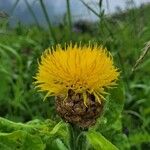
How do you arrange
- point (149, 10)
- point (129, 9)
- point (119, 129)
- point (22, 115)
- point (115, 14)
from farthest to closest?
point (149, 10) < point (115, 14) < point (22, 115) < point (129, 9) < point (119, 129)

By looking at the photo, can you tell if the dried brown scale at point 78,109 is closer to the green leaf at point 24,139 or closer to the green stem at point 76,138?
the green stem at point 76,138

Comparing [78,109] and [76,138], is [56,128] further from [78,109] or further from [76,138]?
[78,109]

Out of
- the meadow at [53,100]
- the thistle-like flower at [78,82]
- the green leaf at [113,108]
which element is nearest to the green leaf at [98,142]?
the meadow at [53,100]

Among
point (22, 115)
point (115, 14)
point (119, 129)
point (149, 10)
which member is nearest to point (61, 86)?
point (119, 129)

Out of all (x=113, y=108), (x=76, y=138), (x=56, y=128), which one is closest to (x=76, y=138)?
(x=76, y=138)

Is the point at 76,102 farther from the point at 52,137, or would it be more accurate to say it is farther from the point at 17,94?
the point at 17,94

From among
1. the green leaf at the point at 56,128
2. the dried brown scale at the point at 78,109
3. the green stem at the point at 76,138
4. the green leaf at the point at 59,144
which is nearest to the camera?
the dried brown scale at the point at 78,109

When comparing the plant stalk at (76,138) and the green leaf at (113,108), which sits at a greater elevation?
the green leaf at (113,108)
